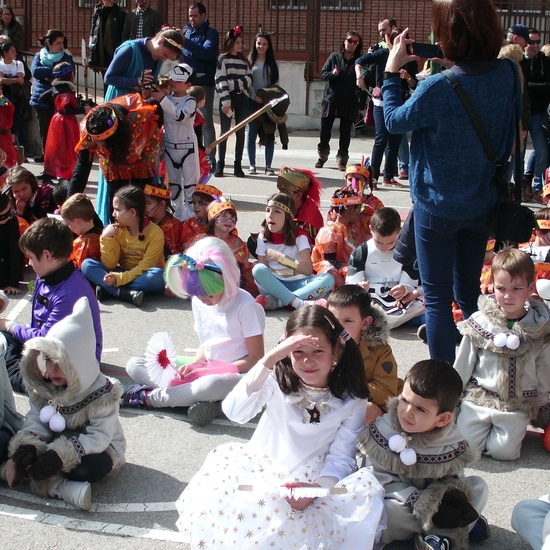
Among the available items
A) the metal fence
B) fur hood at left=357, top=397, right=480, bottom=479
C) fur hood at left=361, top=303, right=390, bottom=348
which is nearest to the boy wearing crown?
fur hood at left=361, top=303, right=390, bottom=348

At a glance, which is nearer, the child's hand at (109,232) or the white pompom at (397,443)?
the white pompom at (397,443)

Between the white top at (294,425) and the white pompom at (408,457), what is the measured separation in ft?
0.73

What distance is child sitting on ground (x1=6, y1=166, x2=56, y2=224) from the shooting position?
8141 millimetres

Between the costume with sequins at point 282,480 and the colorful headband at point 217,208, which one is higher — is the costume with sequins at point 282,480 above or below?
below

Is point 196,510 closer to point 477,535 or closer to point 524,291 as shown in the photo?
point 477,535

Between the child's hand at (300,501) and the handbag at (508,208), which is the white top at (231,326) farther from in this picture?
the child's hand at (300,501)

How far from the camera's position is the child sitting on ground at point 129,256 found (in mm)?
7203

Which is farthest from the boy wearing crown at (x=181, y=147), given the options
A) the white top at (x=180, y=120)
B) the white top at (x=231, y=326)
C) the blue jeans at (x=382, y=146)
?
the white top at (x=231, y=326)

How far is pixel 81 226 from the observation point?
729cm

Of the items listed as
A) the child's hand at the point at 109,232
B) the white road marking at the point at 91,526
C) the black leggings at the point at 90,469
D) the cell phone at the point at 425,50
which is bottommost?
the white road marking at the point at 91,526

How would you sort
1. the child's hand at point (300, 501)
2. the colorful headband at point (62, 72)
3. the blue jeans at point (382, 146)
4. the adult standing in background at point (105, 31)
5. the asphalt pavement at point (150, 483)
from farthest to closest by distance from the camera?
the adult standing in background at point (105, 31)
the colorful headband at point (62, 72)
the blue jeans at point (382, 146)
the asphalt pavement at point (150, 483)
the child's hand at point (300, 501)

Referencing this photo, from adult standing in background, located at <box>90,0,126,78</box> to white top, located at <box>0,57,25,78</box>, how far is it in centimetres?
131

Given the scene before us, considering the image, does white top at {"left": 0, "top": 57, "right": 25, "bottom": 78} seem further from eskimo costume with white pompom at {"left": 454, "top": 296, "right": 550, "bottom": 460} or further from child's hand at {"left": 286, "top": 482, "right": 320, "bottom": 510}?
child's hand at {"left": 286, "top": 482, "right": 320, "bottom": 510}

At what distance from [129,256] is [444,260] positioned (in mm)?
3270
